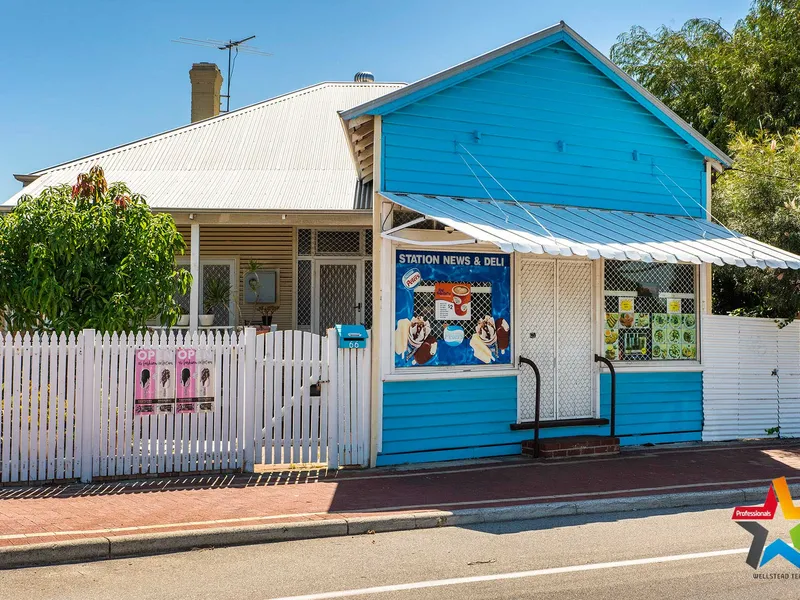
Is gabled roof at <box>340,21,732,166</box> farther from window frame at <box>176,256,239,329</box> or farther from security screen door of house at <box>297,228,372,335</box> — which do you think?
window frame at <box>176,256,239,329</box>

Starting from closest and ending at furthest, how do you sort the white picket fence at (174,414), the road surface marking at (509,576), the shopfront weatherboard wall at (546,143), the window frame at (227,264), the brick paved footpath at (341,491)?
the road surface marking at (509,576) → the brick paved footpath at (341,491) → the white picket fence at (174,414) → the shopfront weatherboard wall at (546,143) → the window frame at (227,264)

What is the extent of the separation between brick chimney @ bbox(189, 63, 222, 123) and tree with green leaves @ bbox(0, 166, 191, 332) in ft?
38.9

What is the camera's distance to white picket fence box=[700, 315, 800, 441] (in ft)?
39.2

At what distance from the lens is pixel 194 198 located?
13828mm

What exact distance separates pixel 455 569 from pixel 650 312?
23.1 ft

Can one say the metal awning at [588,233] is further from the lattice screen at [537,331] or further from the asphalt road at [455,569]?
the asphalt road at [455,569]

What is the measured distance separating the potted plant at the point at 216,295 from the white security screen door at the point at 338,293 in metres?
1.82

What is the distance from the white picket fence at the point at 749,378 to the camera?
1196 cm

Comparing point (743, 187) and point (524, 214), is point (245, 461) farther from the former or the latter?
point (743, 187)

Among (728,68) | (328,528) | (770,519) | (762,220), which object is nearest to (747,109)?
(728,68)

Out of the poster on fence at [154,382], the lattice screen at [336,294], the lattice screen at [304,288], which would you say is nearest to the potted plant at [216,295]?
the lattice screen at [304,288]

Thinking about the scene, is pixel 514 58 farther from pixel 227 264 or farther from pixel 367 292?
pixel 227 264

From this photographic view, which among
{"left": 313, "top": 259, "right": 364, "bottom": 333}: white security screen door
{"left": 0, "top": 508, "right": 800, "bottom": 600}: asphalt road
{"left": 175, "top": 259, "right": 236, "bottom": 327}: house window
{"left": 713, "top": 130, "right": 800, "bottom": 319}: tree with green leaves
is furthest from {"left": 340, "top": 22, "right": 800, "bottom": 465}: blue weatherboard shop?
{"left": 175, "top": 259, "right": 236, "bottom": 327}: house window

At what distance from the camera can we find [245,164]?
52.3 feet
